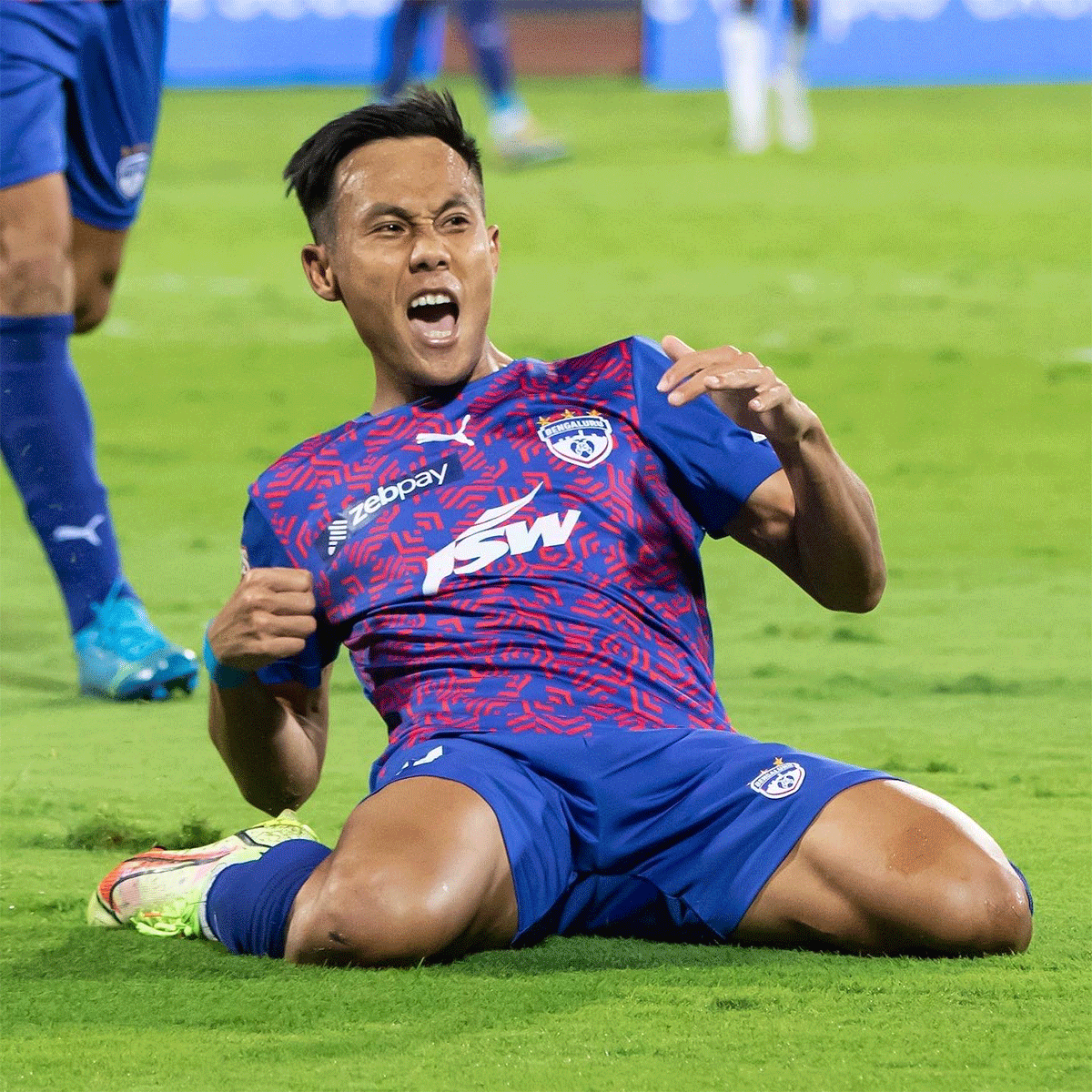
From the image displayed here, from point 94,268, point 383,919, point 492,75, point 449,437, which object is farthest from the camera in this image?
point 492,75

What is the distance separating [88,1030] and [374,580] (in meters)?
0.79

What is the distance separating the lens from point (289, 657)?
129 inches

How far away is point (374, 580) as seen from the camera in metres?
3.26

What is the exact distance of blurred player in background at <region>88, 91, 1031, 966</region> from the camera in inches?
114

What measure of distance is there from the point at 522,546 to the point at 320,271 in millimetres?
636

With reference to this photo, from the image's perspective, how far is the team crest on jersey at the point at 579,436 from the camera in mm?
3318

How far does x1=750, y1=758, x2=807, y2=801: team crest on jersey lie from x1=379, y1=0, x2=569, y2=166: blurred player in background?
454 inches

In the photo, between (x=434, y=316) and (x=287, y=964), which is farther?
(x=434, y=316)

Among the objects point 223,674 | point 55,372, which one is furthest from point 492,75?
point 223,674

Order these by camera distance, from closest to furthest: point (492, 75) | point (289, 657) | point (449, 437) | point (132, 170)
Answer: point (289, 657) < point (449, 437) < point (132, 170) < point (492, 75)

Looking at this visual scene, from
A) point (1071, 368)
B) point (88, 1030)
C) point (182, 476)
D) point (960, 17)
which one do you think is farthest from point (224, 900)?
point (960, 17)

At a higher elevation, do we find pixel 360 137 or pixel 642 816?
pixel 360 137

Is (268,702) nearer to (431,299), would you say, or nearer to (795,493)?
(431,299)

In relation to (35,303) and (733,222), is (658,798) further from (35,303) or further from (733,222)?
(733,222)
